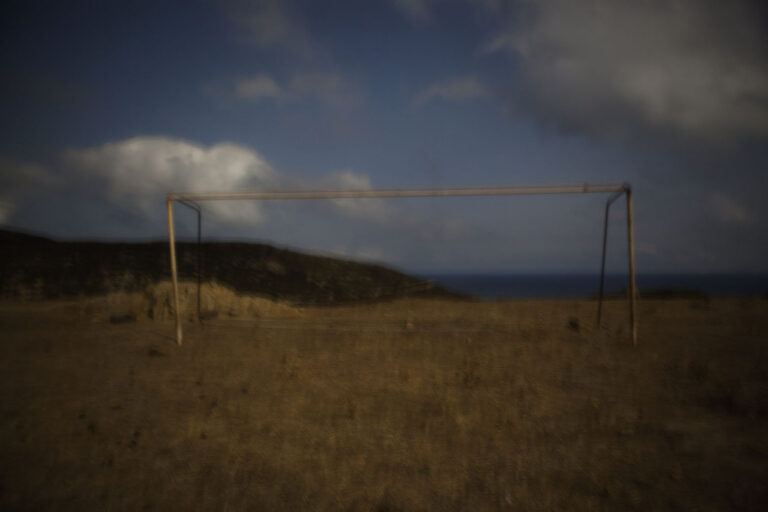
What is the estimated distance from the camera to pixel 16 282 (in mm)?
16031

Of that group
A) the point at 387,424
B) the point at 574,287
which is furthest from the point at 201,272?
the point at 574,287

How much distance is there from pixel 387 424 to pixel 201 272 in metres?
14.8

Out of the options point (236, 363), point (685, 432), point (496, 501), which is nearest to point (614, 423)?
point (685, 432)

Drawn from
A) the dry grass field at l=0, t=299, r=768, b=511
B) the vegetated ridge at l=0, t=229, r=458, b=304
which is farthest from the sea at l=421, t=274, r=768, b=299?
the dry grass field at l=0, t=299, r=768, b=511

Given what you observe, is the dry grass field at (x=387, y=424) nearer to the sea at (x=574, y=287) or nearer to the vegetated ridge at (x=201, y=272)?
the sea at (x=574, y=287)

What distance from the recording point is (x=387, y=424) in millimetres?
3859

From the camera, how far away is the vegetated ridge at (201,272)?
604 inches

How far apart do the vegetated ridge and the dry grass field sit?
773 centimetres

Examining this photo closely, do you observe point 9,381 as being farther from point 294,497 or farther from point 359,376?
point 294,497

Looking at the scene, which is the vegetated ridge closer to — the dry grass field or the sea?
the sea

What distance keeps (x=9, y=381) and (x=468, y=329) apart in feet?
24.2

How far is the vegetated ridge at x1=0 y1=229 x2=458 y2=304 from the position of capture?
15336 mm

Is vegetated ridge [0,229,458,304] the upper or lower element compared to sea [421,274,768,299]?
upper

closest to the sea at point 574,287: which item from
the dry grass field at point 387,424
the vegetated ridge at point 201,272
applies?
the vegetated ridge at point 201,272
